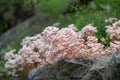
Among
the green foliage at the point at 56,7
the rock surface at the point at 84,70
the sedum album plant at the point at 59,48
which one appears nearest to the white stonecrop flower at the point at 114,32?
the sedum album plant at the point at 59,48

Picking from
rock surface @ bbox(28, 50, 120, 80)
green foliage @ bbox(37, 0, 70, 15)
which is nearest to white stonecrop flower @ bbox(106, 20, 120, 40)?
rock surface @ bbox(28, 50, 120, 80)

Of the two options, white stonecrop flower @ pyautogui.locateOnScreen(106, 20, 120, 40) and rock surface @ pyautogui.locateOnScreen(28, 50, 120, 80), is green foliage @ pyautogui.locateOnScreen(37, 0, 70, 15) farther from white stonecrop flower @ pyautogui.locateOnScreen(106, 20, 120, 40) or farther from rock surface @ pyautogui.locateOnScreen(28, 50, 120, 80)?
rock surface @ pyautogui.locateOnScreen(28, 50, 120, 80)

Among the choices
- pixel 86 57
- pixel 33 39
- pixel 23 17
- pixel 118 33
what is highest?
pixel 23 17

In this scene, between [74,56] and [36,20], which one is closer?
[74,56]

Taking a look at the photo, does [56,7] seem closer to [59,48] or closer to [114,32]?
[114,32]

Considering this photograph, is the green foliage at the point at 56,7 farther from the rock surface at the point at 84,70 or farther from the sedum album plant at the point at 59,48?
the rock surface at the point at 84,70

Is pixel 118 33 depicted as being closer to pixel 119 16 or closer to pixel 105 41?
pixel 105 41

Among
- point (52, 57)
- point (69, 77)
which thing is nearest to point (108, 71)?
point (69, 77)
